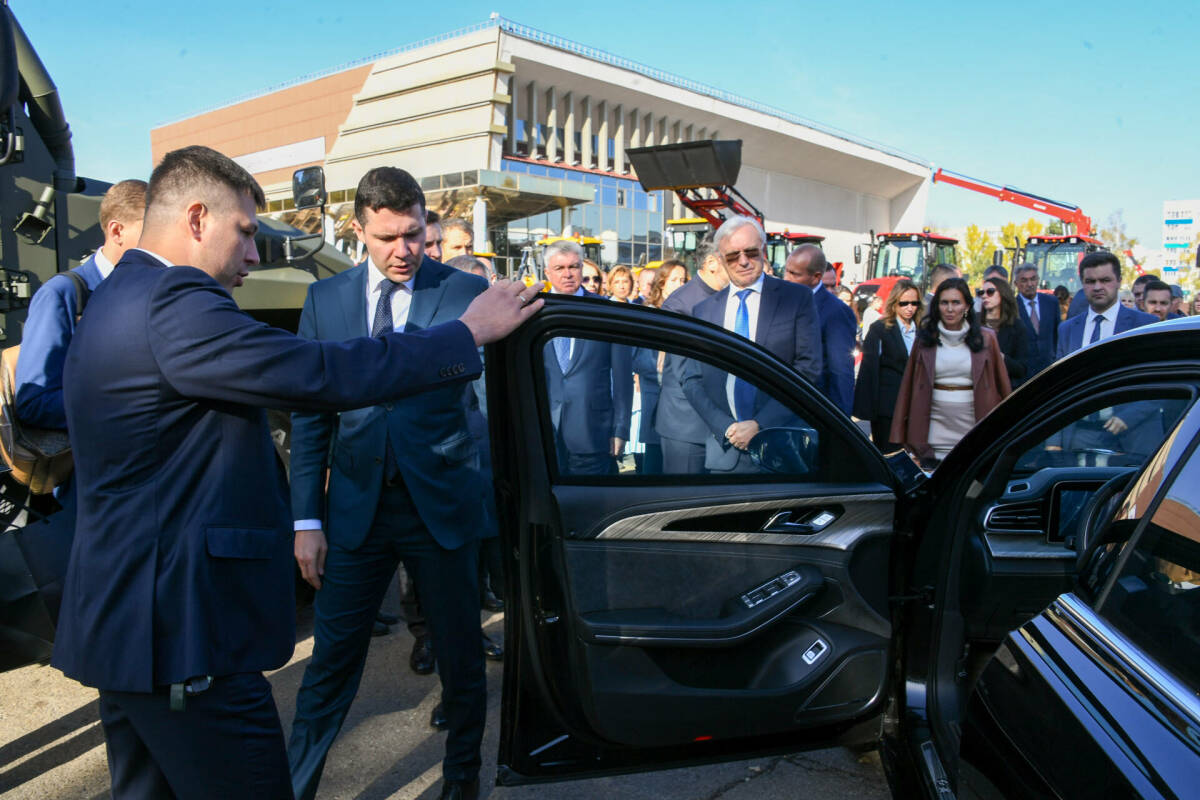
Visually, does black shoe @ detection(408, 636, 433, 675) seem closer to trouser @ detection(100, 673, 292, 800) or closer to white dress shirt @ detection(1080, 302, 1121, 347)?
trouser @ detection(100, 673, 292, 800)

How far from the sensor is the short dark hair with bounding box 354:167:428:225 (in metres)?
2.50

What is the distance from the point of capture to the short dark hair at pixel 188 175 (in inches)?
65.4

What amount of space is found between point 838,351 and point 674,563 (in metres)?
2.91

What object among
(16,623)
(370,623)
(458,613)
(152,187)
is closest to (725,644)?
(458,613)

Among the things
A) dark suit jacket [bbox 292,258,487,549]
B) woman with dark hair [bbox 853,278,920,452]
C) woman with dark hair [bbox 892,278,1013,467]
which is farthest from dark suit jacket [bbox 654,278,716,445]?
woman with dark hair [bbox 853,278,920,452]

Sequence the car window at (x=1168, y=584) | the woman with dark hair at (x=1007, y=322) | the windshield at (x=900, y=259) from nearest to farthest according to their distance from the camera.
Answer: the car window at (x=1168, y=584) → the woman with dark hair at (x=1007, y=322) → the windshield at (x=900, y=259)

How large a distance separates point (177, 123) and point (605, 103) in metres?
35.8

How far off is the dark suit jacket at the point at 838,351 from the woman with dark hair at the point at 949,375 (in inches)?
14.4

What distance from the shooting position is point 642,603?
2137mm

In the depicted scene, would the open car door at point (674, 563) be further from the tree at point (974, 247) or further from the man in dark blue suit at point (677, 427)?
the tree at point (974, 247)

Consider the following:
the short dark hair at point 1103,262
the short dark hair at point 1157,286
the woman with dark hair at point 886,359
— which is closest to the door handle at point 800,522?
the woman with dark hair at point 886,359

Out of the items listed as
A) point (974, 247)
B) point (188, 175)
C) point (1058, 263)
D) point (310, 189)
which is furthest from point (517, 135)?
point (188, 175)

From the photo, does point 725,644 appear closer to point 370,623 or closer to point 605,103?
point 370,623

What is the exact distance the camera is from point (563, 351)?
6.98 ft
